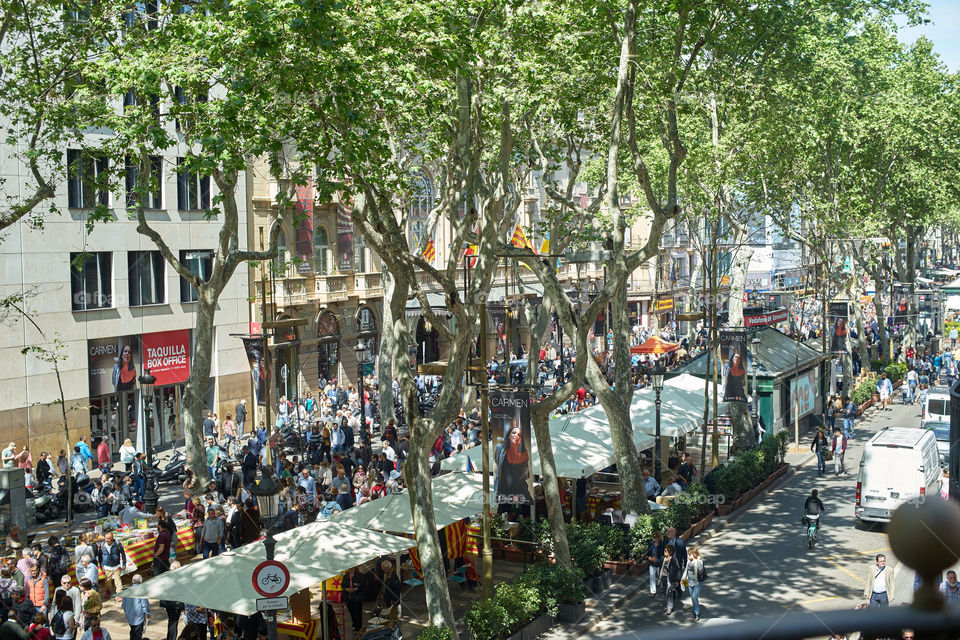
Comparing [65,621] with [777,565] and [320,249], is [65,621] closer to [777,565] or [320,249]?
[777,565]

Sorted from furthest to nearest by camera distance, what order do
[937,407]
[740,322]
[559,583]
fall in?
[740,322] → [937,407] → [559,583]

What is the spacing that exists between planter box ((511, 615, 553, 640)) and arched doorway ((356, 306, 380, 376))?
95.7ft

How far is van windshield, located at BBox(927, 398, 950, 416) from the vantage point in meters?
34.8

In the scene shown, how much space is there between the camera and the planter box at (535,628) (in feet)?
55.6

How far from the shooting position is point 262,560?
1518 centimetres

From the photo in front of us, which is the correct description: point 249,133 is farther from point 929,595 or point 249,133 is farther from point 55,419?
point 55,419

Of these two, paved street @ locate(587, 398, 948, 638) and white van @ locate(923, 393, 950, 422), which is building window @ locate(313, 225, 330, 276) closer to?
paved street @ locate(587, 398, 948, 638)

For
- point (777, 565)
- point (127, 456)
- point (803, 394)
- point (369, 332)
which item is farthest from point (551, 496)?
→ point (369, 332)

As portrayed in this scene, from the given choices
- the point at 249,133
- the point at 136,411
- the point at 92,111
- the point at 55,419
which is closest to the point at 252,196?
the point at 136,411

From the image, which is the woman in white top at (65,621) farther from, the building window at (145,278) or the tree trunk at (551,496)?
the building window at (145,278)

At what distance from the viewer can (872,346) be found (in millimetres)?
61062

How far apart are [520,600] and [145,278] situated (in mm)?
22885

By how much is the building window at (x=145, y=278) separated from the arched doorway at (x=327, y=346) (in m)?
8.86

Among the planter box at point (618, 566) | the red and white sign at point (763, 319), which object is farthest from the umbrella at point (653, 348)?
the planter box at point (618, 566)
